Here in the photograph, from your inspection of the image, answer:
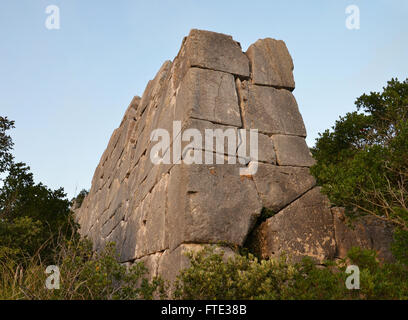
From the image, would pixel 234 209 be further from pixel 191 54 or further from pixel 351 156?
pixel 191 54

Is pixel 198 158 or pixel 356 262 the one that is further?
pixel 198 158

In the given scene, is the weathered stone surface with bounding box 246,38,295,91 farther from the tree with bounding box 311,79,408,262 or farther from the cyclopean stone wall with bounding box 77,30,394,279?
the tree with bounding box 311,79,408,262

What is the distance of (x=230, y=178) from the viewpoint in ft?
11.9

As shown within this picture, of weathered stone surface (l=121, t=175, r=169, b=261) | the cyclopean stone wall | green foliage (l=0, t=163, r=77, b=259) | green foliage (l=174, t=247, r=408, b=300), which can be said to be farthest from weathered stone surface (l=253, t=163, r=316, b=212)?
green foliage (l=0, t=163, r=77, b=259)

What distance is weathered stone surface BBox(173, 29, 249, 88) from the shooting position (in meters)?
4.23

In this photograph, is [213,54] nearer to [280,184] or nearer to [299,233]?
[280,184]

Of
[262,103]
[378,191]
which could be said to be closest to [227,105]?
[262,103]

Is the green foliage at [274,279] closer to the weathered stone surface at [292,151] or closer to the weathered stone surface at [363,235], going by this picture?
the weathered stone surface at [363,235]

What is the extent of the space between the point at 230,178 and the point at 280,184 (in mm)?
609
